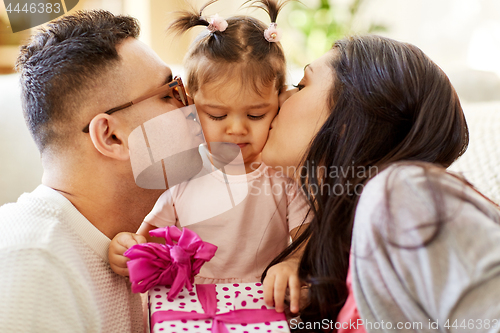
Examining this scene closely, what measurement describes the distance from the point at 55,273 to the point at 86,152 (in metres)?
0.33

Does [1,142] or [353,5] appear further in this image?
[353,5]

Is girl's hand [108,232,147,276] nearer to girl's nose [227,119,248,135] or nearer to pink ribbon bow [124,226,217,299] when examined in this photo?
pink ribbon bow [124,226,217,299]

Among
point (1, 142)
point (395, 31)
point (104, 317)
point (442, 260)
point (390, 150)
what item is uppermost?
point (395, 31)

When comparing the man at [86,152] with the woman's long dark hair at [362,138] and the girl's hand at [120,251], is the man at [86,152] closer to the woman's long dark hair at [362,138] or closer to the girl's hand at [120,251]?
the girl's hand at [120,251]

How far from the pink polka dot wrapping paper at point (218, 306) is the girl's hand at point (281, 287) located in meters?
0.03

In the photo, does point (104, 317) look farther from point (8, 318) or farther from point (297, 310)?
point (297, 310)

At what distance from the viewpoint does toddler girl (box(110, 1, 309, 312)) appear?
1188 millimetres

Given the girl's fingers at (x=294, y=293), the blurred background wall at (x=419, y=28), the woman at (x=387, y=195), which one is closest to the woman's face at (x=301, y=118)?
the woman at (x=387, y=195)

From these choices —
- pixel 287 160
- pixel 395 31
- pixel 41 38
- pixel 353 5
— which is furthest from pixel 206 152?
pixel 395 31

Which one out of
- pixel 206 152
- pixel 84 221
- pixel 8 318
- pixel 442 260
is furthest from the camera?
pixel 206 152

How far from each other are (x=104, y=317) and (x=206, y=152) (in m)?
0.57

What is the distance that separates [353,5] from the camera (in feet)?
9.22

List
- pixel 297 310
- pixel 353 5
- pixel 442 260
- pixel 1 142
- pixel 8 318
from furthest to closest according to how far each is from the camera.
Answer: pixel 353 5 → pixel 1 142 → pixel 297 310 → pixel 8 318 → pixel 442 260

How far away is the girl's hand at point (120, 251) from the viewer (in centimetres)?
102
